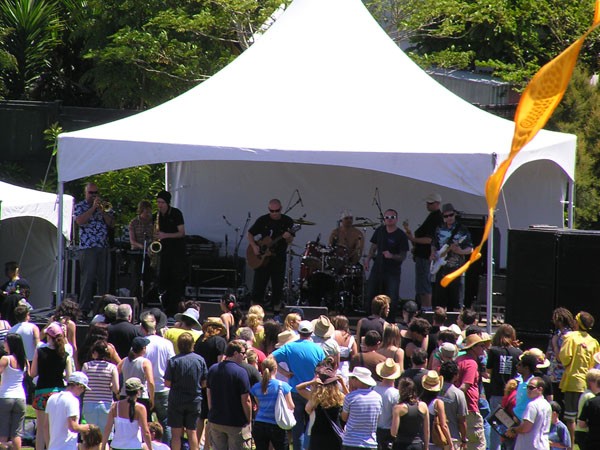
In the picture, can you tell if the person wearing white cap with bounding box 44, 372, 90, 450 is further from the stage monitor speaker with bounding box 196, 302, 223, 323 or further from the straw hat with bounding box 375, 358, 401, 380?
the stage monitor speaker with bounding box 196, 302, 223, 323

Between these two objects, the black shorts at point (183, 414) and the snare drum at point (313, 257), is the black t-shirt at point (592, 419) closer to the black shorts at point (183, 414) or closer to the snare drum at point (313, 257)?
the black shorts at point (183, 414)

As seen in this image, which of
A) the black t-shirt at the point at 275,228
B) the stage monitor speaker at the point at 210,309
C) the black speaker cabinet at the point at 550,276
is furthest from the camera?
the black t-shirt at the point at 275,228

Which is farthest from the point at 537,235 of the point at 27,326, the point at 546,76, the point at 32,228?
the point at 32,228

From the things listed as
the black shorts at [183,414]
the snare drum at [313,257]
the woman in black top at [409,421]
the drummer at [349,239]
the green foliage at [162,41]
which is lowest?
the black shorts at [183,414]

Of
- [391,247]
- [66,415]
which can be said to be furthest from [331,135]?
[66,415]

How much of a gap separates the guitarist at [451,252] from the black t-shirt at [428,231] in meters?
0.13

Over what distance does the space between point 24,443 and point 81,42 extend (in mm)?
15509

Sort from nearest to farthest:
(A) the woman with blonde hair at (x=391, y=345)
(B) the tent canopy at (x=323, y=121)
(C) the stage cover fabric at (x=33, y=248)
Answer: (A) the woman with blonde hair at (x=391, y=345), (B) the tent canopy at (x=323, y=121), (C) the stage cover fabric at (x=33, y=248)

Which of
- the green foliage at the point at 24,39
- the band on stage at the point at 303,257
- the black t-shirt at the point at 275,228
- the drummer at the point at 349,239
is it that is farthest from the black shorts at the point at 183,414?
the green foliage at the point at 24,39

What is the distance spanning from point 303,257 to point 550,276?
4039 millimetres

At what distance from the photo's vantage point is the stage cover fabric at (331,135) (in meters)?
12.4

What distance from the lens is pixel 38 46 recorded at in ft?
75.3

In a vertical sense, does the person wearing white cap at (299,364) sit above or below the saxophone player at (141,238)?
below

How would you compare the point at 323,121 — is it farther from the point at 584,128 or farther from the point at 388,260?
the point at 584,128
